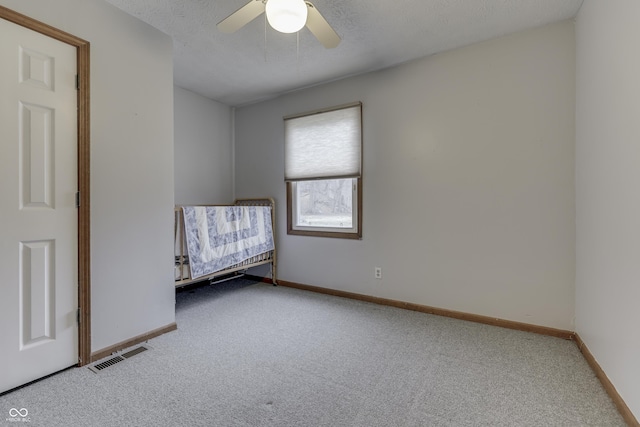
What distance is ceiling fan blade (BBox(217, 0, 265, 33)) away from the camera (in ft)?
5.13

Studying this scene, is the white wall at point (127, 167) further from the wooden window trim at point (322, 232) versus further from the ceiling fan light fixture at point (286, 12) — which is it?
the wooden window trim at point (322, 232)

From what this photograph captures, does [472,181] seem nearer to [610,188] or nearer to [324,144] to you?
[610,188]

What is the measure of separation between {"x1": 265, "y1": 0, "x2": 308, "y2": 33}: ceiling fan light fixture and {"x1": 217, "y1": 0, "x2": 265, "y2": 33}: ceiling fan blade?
196mm

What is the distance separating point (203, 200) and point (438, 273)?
110 inches

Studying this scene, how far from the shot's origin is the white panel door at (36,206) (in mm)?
1549

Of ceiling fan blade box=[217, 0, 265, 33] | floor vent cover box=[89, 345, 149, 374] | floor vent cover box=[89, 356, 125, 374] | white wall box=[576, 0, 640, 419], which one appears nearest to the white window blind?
ceiling fan blade box=[217, 0, 265, 33]

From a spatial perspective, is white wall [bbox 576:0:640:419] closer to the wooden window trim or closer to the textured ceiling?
the textured ceiling

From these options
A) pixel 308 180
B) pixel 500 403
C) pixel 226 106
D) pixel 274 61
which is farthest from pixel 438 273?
pixel 226 106

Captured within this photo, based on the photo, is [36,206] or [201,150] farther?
[201,150]

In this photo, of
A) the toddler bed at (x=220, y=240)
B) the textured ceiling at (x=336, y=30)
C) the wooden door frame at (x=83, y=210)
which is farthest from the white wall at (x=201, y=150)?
the wooden door frame at (x=83, y=210)

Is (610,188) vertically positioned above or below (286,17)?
below

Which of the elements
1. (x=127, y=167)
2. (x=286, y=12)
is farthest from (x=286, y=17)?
(x=127, y=167)

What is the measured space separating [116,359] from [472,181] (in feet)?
9.56

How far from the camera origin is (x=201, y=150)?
363cm
